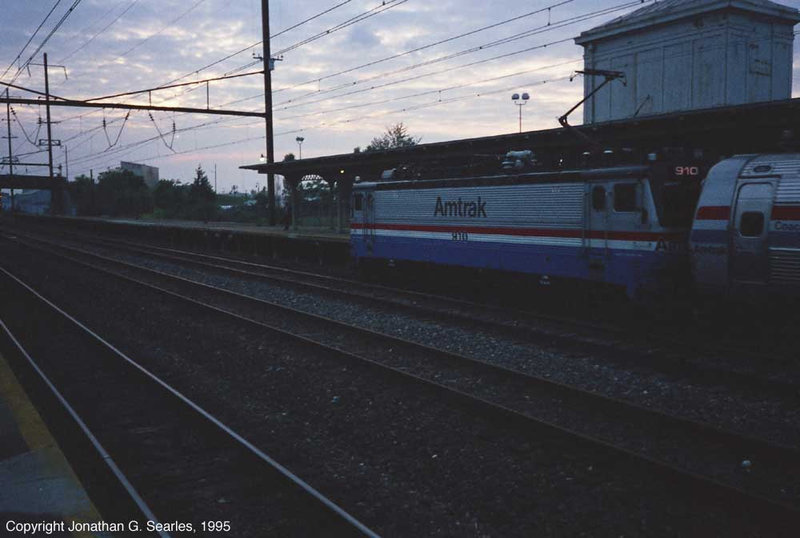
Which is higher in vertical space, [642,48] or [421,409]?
[642,48]

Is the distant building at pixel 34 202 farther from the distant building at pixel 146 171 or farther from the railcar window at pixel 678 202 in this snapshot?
the railcar window at pixel 678 202

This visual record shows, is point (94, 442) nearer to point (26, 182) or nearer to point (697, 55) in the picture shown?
point (697, 55)

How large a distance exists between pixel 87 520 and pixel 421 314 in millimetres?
11002

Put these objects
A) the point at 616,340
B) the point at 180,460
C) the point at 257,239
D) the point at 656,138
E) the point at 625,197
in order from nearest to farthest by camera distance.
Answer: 1. the point at 180,460
2. the point at 616,340
3. the point at 625,197
4. the point at 656,138
5. the point at 257,239

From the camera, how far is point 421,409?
359 inches

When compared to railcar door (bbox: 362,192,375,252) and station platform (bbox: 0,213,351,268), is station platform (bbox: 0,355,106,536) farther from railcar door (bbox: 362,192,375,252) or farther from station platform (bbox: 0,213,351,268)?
station platform (bbox: 0,213,351,268)

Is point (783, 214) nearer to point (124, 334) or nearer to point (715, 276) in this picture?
point (715, 276)

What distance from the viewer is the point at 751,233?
12.0m

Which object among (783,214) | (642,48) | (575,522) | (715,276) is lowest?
(575,522)

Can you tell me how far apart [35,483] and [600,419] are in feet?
21.3

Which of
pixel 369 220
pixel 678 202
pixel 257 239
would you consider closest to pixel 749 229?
pixel 678 202

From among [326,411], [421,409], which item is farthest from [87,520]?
[421,409]

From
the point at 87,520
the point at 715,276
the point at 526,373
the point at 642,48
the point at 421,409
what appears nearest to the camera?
the point at 87,520

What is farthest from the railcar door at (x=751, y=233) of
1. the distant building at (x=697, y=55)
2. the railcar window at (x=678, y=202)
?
the distant building at (x=697, y=55)
